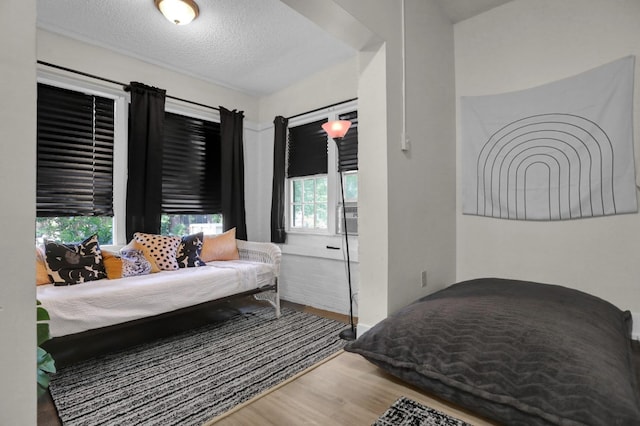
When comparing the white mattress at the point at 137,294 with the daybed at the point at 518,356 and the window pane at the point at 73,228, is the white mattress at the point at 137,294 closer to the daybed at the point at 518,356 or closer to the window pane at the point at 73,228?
the window pane at the point at 73,228

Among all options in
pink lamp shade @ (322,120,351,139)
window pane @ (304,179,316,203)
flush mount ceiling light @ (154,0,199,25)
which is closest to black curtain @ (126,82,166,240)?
flush mount ceiling light @ (154,0,199,25)

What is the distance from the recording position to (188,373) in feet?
6.59

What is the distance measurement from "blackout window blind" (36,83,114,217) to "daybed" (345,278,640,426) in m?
2.84

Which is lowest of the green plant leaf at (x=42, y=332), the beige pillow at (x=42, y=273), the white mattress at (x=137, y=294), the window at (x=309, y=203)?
the white mattress at (x=137, y=294)

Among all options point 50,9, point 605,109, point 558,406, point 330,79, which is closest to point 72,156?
point 50,9

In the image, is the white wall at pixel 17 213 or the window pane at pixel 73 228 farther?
the window pane at pixel 73 228

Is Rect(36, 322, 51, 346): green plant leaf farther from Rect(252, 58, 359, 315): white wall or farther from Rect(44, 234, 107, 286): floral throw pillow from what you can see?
Rect(252, 58, 359, 315): white wall

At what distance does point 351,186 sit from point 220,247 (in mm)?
1606

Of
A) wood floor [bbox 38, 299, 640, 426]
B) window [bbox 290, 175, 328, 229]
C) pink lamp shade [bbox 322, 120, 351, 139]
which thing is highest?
pink lamp shade [bbox 322, 120, 351, 139]

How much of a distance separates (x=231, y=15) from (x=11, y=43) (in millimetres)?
2219

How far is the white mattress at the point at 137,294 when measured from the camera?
6.47 ft

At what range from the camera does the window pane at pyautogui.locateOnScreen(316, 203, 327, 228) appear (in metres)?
3.61

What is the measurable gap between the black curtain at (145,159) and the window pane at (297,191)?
153cm

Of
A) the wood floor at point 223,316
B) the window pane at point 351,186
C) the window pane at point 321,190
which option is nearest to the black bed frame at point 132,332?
the wood floor at point 223,316
